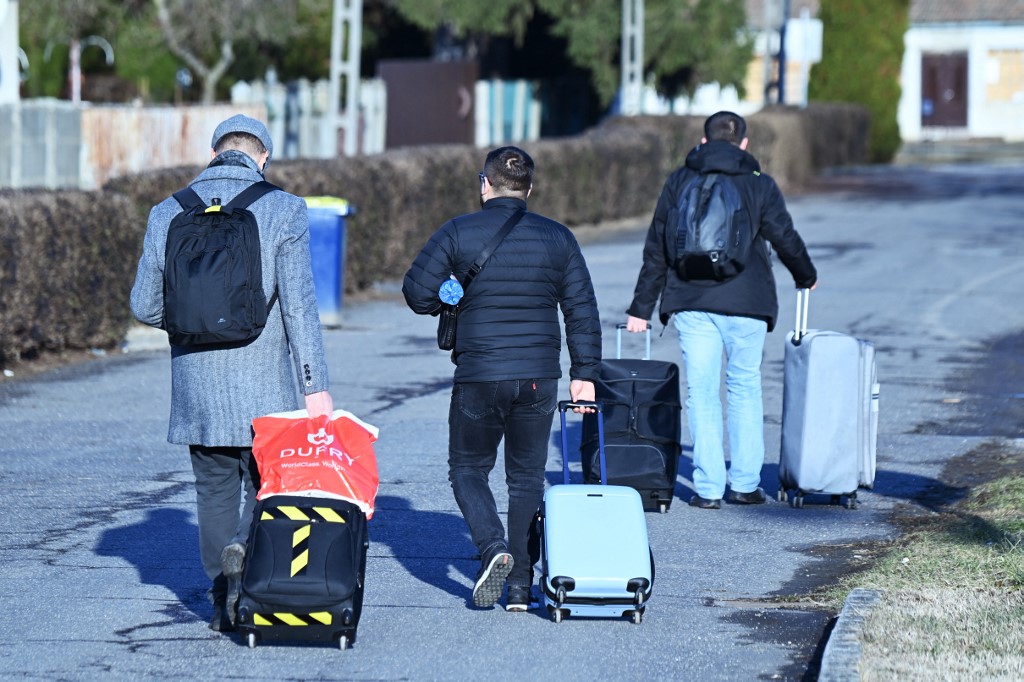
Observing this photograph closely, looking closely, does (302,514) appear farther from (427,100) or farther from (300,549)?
(427,100)

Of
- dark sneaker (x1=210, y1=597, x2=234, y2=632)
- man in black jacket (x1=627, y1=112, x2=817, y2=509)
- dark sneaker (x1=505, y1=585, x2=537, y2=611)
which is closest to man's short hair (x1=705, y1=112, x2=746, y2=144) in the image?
man in black jacket (x1=627, y1=112, x2=817, y2=509)

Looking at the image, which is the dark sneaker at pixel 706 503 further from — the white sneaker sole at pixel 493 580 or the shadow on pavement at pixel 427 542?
the white sneaker sole at pixel 493 580

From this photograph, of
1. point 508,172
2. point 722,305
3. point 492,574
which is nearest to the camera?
point 492,574

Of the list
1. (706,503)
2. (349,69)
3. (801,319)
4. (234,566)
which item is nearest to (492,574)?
(234,566)

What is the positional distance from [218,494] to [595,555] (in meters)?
1.32

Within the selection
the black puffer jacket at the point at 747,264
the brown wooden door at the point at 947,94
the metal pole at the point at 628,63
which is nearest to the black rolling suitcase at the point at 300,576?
the black puffer jacket at the point at 747,264

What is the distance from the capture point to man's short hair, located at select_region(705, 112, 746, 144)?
25.8ft

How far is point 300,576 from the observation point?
17.9ft

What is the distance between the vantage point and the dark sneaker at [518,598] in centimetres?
613

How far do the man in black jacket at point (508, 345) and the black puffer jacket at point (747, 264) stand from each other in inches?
66.0

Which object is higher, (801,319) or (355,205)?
(355,205)

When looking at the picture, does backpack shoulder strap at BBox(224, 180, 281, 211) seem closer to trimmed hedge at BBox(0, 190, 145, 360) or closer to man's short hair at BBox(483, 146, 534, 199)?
man's short hair at BBox(483, 146, 534, 199)

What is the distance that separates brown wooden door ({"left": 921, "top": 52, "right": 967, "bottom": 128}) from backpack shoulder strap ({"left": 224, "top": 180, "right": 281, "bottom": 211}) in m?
56.8

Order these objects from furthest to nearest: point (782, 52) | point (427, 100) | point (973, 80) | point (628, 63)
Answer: point (973, 80) → point (782, 52) → point (427, 100) → point (628, 63)
